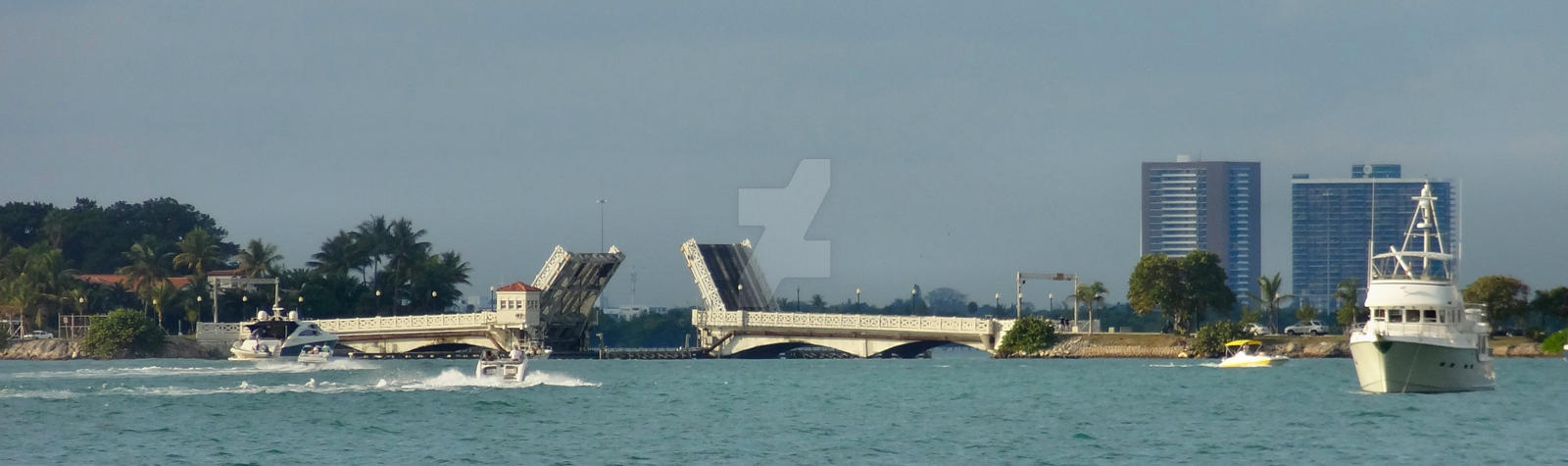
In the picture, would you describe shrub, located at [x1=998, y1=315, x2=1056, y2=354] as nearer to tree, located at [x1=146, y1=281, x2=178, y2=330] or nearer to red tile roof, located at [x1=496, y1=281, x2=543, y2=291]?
red tile roof, located at [x1=496, y1=281, x2=543, y2=291]

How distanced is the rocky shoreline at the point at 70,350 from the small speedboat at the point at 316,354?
15.0 m

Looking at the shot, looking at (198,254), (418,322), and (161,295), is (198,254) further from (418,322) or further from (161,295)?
(418,322)

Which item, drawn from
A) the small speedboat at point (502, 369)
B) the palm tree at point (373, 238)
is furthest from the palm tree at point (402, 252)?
the small speedboat at point (502, 369)

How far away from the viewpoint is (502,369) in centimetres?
7106

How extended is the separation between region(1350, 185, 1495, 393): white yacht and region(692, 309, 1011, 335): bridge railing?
50575mm

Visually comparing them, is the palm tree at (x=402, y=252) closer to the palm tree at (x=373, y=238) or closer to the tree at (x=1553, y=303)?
the palm tree at (x=373, y=238)

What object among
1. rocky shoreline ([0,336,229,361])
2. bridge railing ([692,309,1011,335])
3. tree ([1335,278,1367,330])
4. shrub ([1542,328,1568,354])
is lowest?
rocky shoreline ([0,336,229,361])

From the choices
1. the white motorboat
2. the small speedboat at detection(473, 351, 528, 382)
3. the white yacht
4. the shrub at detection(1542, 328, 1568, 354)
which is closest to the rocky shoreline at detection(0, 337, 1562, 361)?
the shrub at detection(1542, 328, 1568, 354)

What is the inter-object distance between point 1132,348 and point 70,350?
61630 millimetres

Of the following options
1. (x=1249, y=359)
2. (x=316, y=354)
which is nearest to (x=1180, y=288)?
(x=1249, y=359)

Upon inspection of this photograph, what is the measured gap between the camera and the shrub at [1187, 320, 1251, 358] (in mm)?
102750

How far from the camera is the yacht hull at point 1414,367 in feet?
178

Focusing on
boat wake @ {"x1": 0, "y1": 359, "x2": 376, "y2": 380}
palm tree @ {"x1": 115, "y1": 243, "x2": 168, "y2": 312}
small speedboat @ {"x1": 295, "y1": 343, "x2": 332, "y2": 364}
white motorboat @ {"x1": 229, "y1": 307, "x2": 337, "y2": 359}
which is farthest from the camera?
palm tree @ {"x1": 115, "y1": 243, "x2": 168, "y2": 312}

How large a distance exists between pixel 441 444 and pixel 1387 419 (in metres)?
22.6
